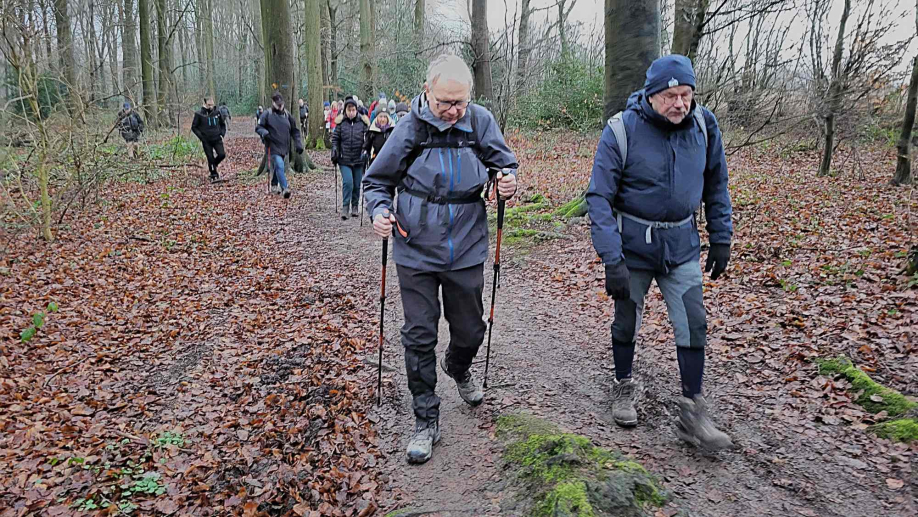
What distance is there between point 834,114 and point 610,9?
18.6 ft

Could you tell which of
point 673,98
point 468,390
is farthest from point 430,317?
point 673,98

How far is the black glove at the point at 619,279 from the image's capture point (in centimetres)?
354

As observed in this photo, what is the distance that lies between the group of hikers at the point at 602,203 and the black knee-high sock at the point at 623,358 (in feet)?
1.12

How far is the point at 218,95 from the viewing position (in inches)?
2007

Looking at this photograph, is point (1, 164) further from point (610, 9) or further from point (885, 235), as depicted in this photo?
point (885, 235)

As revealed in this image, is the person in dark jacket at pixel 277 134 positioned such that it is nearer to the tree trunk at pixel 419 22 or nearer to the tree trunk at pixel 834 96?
the tree trunk at pixel 834 96

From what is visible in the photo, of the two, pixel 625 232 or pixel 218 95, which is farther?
pixel 218 95

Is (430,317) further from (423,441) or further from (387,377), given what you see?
(387,377)

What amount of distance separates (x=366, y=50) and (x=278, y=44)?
7521 mm

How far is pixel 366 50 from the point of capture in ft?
79.3

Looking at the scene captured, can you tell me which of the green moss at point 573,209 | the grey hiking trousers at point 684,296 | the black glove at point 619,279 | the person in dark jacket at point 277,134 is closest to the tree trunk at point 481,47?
the person in dark jacket at point 277,134

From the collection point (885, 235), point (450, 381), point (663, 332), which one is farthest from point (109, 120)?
point (885, 235)

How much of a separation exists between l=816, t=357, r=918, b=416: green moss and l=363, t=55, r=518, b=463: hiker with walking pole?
2618mm

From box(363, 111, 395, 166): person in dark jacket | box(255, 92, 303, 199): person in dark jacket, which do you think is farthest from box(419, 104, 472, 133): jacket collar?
box(255, 92, 303, 199): person in dark jacket
